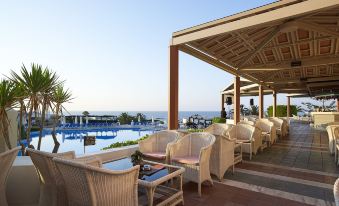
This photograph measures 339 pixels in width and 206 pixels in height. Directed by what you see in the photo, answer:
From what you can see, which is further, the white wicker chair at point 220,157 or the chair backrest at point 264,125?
the chair backrest at point 264,125

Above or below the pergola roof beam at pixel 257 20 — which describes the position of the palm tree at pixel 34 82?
below

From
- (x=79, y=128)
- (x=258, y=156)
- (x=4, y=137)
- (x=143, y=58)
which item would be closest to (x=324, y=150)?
(x=258, y=156)

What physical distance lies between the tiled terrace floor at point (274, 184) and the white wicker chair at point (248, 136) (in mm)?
266

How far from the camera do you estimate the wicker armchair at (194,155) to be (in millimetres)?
3316

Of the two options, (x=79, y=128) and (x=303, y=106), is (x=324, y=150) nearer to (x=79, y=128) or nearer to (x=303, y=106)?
(x=79, y=128)

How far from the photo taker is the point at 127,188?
203cm

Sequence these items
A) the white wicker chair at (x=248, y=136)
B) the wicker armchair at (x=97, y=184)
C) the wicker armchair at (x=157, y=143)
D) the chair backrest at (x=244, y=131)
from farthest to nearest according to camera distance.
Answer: the chair backrest at (x=244, y=131)
the white wicker chair at (x=248, y=136)
the wicker armchair at (x=157, y=143)
the wicker armchair at (x=97, y=184)

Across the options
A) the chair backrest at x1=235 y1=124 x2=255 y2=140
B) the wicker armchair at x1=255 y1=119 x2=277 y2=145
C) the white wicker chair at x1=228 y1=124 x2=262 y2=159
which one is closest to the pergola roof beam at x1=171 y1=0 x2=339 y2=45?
the white wicker chair at x1=228 y1=124 x2=262 y2=159

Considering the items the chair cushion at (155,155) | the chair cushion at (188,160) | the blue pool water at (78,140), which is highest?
the chair cushion at (155,155)

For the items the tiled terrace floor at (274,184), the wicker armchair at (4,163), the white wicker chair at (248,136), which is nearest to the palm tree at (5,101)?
the wicker armchair at (4,163)

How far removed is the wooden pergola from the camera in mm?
4211

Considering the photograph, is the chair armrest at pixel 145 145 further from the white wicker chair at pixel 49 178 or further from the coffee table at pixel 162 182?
the white wicker chair at pixel 49 178

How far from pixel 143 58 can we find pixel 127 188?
34.3 feet

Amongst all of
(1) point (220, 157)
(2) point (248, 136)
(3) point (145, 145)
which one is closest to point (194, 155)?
(1) point (220, 157)
